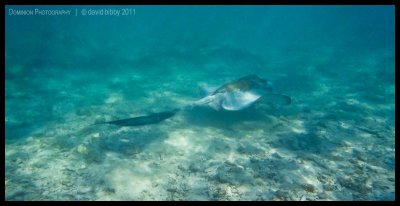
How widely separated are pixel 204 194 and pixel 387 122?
6833 millimetres

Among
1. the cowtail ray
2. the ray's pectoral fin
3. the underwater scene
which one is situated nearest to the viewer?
the underwater scene

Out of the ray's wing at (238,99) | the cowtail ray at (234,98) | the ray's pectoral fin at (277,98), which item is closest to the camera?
the ray's wing at (238,99)

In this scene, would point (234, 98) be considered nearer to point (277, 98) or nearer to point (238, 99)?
point (238, 99)

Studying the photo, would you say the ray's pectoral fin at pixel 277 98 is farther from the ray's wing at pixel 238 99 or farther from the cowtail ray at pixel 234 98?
the ray's wing at pixel 238 99

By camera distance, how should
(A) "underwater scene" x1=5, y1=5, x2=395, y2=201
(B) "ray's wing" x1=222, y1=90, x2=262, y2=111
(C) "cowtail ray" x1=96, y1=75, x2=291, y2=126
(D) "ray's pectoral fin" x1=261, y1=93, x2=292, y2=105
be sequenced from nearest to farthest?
(A) "underwater scene" x1=5, y1=5, x2=395, y2=201 → (B) "ray's wing" x1=222, y1=90, x2=262, y2=111 → (C) "cowtail ray" x1=96, y1=75, x2=291, y2=126 → (D) "ray's pectoral fin" x1=261, y1=93, x2=292, y2=105

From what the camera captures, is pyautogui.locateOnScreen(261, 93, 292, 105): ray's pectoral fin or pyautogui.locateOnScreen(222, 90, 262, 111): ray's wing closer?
pyautogui.locateOnScreen(222, 90, 262, 111): ray's wing

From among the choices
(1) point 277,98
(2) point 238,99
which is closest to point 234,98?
(2) point 238,99

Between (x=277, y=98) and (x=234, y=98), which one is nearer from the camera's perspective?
(x=234, y=98)

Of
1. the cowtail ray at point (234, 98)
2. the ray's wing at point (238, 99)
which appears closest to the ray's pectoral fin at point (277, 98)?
the cowtail ray at point (234, 98)

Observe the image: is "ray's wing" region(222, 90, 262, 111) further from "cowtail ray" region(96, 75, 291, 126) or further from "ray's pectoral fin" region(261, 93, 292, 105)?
"ray's pectoral fin" region(261, 93, 292, 105)

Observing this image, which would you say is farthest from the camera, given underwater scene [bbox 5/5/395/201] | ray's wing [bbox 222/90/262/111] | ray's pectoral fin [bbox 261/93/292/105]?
A: ray's pectoral fin [bbox 261/93/292/105]

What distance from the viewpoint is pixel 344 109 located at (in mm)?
→ 10172

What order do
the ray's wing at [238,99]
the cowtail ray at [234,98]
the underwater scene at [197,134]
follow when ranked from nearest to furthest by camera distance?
the underwater scene at [197,134] → the ray's wing at [238,99] → the cowtail ray at [234,98]

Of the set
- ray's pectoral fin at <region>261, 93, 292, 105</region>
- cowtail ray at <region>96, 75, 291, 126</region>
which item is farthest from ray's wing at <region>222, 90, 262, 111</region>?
ray's pectoral fin at <region>261, 93, 292, 105</region>
